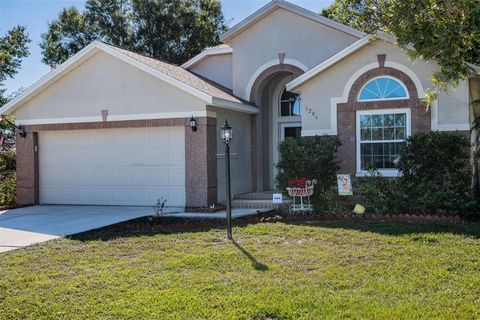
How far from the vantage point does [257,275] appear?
7270 millimetres

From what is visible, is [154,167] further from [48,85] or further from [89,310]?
[89,310]

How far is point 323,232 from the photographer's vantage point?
10031 millimetres

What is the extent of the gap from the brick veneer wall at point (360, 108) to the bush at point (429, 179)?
1036mm

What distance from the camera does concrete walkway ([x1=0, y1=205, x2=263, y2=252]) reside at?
1092 cm

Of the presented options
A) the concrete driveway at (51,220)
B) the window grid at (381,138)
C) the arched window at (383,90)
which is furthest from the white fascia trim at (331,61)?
the concrete driveway at (51,220)

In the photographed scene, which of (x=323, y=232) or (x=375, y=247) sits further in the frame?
(x=323, y=232)

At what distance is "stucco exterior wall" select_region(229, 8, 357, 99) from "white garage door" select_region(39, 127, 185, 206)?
4016 millimetres

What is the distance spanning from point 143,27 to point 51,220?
21898mm

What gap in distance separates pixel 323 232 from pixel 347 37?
862 cm

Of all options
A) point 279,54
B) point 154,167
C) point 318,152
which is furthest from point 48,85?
point 318,152

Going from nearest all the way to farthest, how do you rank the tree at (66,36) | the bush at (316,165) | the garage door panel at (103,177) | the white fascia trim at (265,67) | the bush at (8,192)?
the bush at (316,165) → the garage door panel at (103,177) → the white fascia trim at (265,67) → the bush at (8,192) → the tree at (66,36)

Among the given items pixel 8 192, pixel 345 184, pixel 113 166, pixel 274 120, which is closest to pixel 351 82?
pixel 345 184

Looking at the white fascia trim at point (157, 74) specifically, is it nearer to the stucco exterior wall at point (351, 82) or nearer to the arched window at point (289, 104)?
the stucco exterior wall at point (351, 82)

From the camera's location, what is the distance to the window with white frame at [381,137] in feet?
44.6
